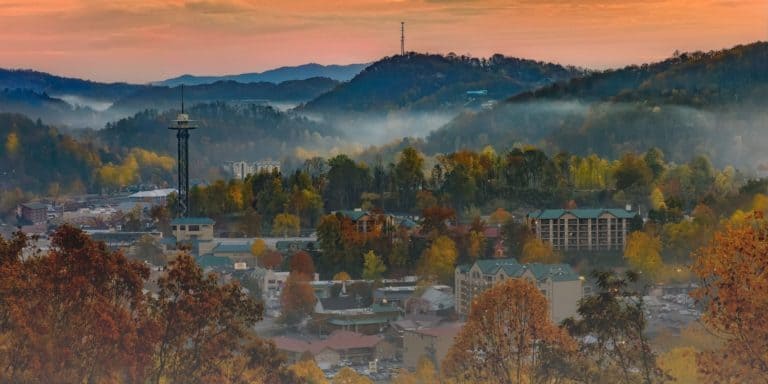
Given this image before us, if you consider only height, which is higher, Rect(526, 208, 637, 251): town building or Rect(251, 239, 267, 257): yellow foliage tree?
Rect(526, 208, 637, 251): town building

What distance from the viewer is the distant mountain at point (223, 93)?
3358 cm

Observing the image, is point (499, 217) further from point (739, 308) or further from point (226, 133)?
point (226, 133)

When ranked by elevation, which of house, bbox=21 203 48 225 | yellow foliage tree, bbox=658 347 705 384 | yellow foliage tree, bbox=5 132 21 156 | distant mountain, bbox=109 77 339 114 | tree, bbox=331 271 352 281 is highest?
distant mountain, bbox=109 77 339 114

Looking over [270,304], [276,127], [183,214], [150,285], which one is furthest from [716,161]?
[276,127]

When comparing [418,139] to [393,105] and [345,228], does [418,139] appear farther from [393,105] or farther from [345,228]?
[345,228]

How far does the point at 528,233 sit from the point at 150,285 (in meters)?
4.64

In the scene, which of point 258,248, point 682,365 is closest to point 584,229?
point 258,248

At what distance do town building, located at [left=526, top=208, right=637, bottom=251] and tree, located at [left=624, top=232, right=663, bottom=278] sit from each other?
1.57 feet

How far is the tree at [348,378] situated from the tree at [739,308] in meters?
3.87

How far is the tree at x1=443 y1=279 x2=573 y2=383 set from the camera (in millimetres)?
9883

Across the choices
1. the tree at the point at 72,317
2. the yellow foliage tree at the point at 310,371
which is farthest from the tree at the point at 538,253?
the tree at the point at 72,317

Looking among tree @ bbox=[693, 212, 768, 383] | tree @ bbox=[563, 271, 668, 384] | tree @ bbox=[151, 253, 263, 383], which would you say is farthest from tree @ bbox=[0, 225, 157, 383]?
tree @ bbox=[693, 212, 768, 383]

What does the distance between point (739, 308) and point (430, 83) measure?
111ft

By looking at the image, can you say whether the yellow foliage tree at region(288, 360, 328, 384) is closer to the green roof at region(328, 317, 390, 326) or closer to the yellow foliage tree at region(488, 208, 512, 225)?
the green roof at region(328, 317, 390, 326)
